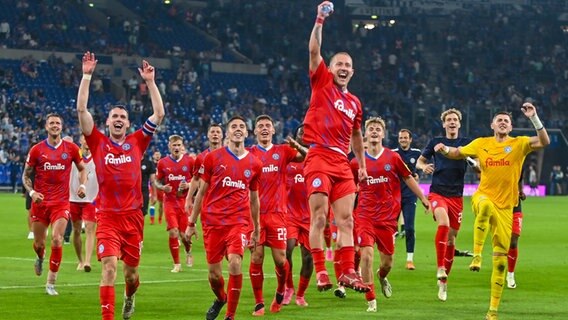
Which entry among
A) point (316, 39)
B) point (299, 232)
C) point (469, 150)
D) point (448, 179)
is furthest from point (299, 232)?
point (316, 39)

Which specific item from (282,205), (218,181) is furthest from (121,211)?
(282,205)

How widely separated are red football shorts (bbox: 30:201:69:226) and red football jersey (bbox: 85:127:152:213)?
5021mm

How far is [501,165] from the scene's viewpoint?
15.8 metres

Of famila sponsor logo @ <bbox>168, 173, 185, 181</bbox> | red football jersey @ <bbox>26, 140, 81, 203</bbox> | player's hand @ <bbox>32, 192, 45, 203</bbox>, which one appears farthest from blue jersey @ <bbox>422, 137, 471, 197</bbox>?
player's hand @ <bbox>32, 192, 45, 203</bbox>

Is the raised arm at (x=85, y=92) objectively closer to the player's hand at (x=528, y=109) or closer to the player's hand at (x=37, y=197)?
the player's hand at (x=37, y=197)

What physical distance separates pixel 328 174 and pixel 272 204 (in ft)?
13.2

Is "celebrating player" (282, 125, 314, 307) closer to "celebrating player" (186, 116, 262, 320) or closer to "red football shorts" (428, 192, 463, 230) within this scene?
"celebrating player" (186, 116, 262, 320)

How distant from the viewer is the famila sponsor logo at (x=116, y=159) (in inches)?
566

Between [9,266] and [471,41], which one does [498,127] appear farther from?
[471,41]

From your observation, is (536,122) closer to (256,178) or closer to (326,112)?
(326,112)

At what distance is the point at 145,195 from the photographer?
115 feet

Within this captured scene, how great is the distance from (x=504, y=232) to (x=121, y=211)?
4.85m

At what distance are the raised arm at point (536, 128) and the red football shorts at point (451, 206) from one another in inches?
168

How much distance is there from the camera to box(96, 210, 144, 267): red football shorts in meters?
14.1
